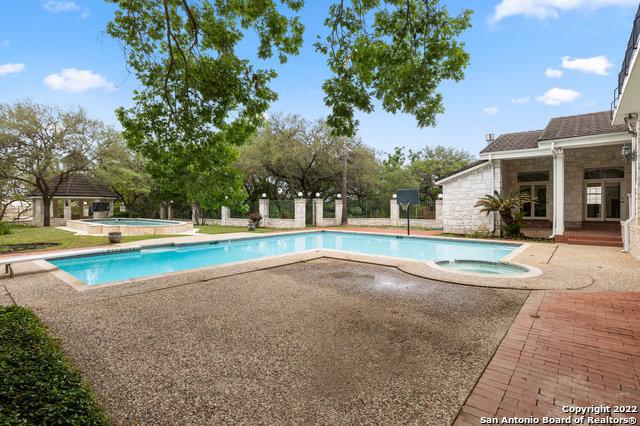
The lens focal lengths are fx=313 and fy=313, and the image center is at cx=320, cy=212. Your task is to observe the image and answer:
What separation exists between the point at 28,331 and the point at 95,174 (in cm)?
2555

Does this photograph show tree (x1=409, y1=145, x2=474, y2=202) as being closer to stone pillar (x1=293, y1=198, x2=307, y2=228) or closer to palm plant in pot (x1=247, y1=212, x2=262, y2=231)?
stone pillar (x1=293, y1=198, x2=307, y2=228)

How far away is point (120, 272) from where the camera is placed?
9.27 meters

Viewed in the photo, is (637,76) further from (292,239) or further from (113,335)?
(292,239)

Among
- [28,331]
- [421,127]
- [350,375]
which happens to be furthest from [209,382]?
[421,127]

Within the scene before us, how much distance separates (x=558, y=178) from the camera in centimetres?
A: 1288

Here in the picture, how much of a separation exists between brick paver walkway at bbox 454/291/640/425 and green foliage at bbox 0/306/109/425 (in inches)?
103

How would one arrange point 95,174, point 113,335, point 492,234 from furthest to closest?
point 95,174, point 492,234, point 113,335

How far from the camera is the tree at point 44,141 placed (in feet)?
69.5

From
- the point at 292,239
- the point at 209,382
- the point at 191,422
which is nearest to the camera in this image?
the point at 191,422

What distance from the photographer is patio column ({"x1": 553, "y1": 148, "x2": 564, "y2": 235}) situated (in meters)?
12.7

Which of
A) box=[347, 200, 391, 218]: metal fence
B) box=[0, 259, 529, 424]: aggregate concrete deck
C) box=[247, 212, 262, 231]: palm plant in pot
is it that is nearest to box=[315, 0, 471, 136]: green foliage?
box=[0, 259, 529, 424]: aggregate concrete deck

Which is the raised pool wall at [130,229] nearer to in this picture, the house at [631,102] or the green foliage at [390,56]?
the green foliage at [390,56]

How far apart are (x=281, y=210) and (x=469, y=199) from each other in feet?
43.0

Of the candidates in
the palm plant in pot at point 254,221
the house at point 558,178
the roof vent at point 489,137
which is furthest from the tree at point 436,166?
the palm plant in pot at point 254,221
